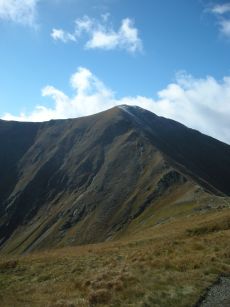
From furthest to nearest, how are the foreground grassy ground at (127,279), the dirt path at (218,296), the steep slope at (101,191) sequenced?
the steep slope at (101,191) < the foreground grassy ground at (127,279) < the dirt path at (218,296)

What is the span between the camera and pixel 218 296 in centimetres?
1867

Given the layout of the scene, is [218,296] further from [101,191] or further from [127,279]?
[101,191]

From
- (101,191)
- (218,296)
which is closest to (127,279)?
(218,296)

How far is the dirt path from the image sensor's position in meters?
17.7

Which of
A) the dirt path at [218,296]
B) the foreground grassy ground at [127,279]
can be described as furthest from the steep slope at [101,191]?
the dirt path at [218,296]

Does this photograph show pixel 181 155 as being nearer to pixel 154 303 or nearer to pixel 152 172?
pixel 152 172

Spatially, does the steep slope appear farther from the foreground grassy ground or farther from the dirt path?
the dirt path

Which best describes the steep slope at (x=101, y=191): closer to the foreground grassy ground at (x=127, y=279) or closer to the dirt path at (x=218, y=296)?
the foreground grassy ground at (x=127, y=279)

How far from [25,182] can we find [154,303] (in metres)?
187

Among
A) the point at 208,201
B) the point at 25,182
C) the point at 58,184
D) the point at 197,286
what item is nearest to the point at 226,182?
the point at 58,184

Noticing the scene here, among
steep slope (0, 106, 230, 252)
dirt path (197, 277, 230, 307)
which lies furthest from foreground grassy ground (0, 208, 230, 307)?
steep slope (0, 106, 230, 252)

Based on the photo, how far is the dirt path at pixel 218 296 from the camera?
1767 cm

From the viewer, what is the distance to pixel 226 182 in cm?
18962

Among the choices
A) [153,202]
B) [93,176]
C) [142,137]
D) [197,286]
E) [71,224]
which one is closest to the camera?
[197,286]
